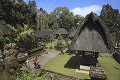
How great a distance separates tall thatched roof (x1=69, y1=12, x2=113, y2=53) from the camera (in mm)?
6477

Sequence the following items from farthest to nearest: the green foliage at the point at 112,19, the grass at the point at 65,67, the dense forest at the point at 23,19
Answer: the green foliage at the point at 112,19 → the dense forest at the point at 23,19 → the grass at the point at 65,67

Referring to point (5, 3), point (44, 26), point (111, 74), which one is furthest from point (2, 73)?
point (44, 26)

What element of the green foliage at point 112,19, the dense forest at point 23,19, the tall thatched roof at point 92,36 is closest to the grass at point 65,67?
the tall thatched roof at point 92,36

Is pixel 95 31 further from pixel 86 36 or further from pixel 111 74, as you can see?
pixel 111 74

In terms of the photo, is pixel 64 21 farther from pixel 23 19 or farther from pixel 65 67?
pixel 65 67

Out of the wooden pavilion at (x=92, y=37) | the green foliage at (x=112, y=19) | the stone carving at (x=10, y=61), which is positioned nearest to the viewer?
the stone carving at (x=10, y=61)

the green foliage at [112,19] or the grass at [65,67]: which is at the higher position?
the green foliage at [112,19]

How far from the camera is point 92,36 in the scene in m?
6.93

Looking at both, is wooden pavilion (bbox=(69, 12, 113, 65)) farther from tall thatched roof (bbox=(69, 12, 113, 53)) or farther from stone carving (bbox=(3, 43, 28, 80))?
stone carving (bbox=(3, 43, 28, 80))

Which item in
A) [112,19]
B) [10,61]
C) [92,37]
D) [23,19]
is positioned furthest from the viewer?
[112,19]

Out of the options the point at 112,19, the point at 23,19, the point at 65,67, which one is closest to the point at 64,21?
the point at 112,19

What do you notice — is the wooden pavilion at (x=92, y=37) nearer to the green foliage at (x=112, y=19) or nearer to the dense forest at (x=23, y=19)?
the dense forest at (x=23, y=19)

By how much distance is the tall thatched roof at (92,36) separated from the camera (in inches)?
255

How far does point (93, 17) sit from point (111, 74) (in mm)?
5475
